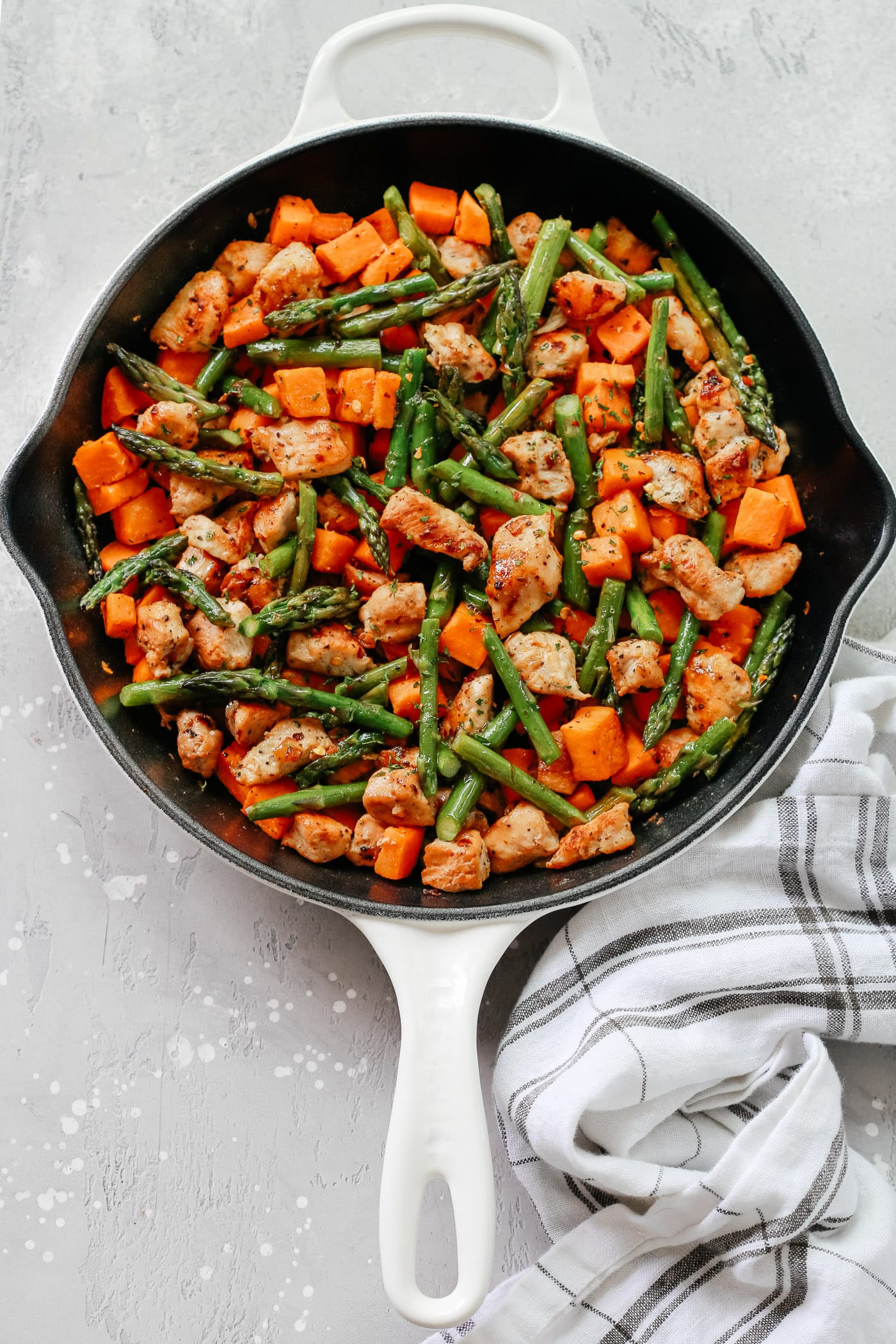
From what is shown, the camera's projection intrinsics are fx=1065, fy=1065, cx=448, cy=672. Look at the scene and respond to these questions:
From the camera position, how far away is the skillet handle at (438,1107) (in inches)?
101

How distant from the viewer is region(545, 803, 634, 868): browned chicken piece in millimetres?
2871

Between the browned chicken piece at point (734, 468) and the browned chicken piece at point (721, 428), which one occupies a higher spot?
the browned chicken piece at point (721, 428)

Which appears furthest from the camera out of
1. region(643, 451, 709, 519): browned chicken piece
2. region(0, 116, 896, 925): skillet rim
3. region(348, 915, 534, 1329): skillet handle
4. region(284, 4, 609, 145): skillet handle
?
region(643, 451, 709, 519): browned chicken piece

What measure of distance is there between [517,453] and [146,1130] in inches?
88.9

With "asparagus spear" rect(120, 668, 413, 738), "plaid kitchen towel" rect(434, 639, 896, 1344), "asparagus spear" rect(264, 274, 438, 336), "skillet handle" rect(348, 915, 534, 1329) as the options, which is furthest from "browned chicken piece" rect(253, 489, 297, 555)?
"plaid kitchen towel" rect(434, 639, 896, 1344)

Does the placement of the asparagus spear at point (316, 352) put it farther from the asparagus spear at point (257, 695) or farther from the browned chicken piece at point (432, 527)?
the asparagus spear at point (257, 695)

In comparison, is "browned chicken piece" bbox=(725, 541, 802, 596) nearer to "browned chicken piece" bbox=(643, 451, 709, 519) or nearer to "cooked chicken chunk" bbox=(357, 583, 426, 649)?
"browned chicken piece" bbox=(643, 451, 709, 519)

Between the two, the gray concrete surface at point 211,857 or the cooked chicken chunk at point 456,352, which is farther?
the gray concrete surface at point 211,857

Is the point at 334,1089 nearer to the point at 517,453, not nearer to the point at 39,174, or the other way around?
the point at 517,453

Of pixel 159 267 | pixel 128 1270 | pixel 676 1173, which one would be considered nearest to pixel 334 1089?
pixel 128 1270

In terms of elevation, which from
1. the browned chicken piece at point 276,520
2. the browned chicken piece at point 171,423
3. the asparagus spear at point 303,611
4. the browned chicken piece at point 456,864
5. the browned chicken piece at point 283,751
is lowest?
the browned chicken piece at point 456,864

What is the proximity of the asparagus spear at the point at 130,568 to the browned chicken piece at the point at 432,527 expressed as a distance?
0.59m

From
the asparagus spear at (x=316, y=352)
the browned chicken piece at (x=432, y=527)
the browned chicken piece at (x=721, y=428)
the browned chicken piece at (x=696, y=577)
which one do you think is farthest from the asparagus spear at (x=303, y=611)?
the browned chicken piece at (x=721, y=428)

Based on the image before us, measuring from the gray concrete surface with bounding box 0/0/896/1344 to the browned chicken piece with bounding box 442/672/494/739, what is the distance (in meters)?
0.71
